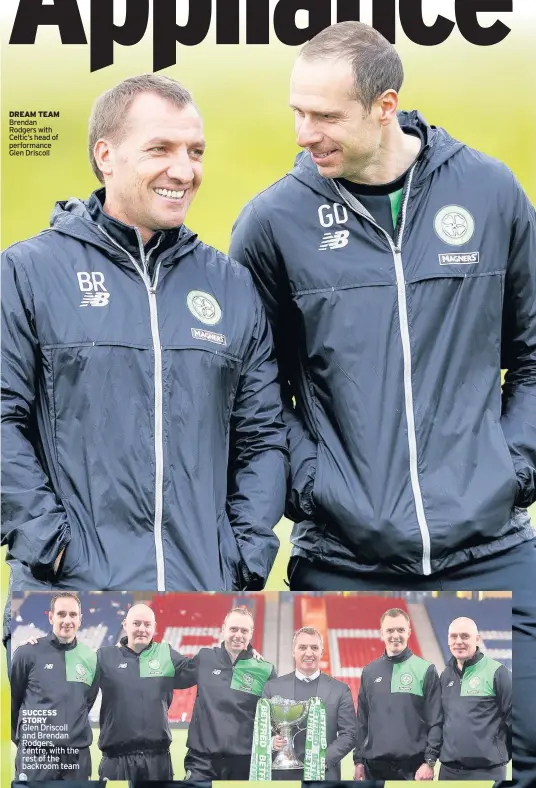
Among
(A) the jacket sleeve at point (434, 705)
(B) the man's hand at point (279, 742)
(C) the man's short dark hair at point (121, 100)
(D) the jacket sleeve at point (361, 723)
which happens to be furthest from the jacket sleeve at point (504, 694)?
(C) the man's short dark hair at point (121, 100)

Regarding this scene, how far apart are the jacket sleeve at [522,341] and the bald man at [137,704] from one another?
1.19 m

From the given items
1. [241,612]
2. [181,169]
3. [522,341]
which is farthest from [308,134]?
[241,612]

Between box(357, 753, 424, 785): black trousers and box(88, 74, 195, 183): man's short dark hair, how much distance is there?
1.87 metres

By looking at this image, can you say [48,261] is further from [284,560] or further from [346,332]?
[284,560]

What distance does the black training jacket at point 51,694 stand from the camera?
4.52m

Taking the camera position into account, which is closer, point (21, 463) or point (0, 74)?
point (21, 463)

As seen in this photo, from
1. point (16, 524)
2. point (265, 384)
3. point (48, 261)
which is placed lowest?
point (16, 524)

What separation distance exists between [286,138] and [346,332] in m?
5.19

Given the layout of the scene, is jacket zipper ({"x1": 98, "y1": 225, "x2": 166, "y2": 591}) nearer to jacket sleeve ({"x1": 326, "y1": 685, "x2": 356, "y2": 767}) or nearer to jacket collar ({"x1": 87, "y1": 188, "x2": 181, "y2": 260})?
jacket collar ({"x1": 87, "y1": 188, "x2": 181, "y2": 260})

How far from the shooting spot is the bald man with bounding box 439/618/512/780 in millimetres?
4664

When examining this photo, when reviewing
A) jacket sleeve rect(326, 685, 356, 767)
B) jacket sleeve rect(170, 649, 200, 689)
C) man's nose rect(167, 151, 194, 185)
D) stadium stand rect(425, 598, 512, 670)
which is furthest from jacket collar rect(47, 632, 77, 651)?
man's nose rect(167, 151, 194, 185)

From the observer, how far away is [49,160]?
20.1 feet

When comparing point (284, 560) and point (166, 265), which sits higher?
point (166, 265)

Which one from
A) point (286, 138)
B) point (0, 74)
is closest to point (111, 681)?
point (0, 74)
